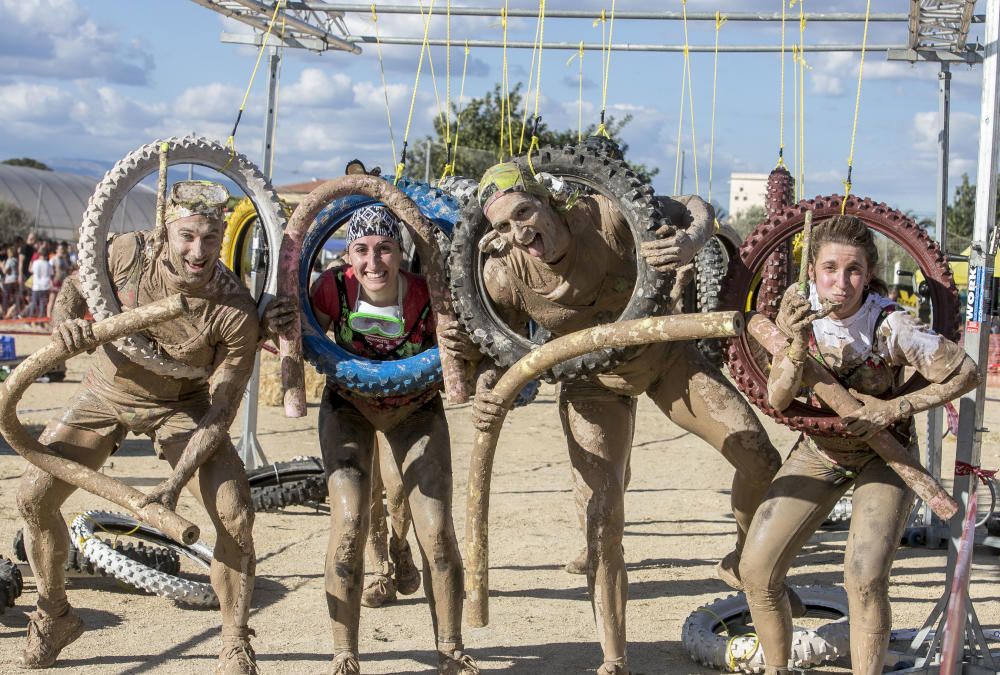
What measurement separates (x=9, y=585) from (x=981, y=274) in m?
4.68

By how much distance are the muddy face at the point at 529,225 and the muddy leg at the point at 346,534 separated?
3.62 ft

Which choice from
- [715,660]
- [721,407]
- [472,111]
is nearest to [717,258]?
[721,407]

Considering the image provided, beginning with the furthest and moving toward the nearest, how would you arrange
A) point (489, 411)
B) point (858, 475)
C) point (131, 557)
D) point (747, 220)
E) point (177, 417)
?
point (747, 220), point (131, 557), point (177, 417), point (489, 411), point (858, 475)

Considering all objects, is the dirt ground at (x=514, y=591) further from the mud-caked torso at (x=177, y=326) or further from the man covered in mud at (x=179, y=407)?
the mud-caked torso at (x=177, y=326)

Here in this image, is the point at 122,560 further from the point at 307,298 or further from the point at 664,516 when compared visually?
the point at 664,516

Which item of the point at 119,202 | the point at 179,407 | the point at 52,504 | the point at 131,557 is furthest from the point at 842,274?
the point at 131,557

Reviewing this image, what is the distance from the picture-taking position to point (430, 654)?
17.6ft

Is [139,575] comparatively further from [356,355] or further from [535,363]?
[535,363]

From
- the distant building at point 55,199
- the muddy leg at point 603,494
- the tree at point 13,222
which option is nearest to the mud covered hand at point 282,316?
the muddy leg at point 603,494

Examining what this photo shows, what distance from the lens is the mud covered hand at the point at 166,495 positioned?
14.5 feet

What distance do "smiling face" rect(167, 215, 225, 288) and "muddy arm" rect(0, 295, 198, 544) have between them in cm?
41

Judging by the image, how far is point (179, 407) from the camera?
497 cm

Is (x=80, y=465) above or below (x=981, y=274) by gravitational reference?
below

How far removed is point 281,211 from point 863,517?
2845 mm
